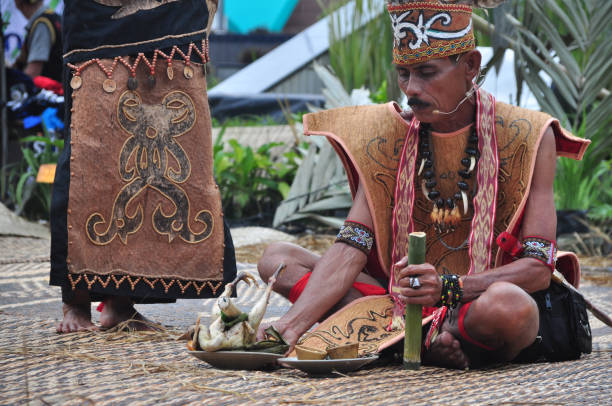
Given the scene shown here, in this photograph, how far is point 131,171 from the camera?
8.82 feet

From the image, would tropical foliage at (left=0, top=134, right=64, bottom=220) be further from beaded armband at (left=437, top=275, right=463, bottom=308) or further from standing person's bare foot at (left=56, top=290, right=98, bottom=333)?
beaded armband at (left=437, top=275, right=463, bottom=308)

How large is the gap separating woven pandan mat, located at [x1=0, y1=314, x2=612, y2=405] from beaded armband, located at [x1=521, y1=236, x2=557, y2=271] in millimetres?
305

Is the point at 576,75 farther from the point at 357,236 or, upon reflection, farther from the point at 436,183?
the point at 357,236

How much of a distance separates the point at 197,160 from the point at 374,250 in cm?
67

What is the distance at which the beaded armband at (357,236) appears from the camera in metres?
2.53

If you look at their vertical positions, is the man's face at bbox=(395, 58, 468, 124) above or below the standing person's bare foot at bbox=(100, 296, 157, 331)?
above

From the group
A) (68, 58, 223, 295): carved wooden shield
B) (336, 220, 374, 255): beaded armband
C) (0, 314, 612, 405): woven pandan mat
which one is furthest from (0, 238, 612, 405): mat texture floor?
(336, 220, 374, 255): beaded armband

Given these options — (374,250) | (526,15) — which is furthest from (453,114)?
(526,15)

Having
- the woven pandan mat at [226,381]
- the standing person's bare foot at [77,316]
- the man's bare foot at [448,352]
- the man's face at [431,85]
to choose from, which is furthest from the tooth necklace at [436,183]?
the standing person's bare foot at [77,316]

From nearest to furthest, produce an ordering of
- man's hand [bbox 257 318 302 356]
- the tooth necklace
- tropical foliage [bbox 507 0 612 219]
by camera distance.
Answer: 1. man's hand [bbox 257 318 302 356]
2. the tooth necklace
3. tropical foliage [bbox 507 0 612 219]

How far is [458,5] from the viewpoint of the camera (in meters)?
2.46

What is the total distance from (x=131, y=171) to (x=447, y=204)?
1.03 meters

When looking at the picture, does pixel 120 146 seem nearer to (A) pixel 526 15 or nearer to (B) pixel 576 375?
(B) pixel 576 375

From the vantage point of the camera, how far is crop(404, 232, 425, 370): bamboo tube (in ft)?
6.99
